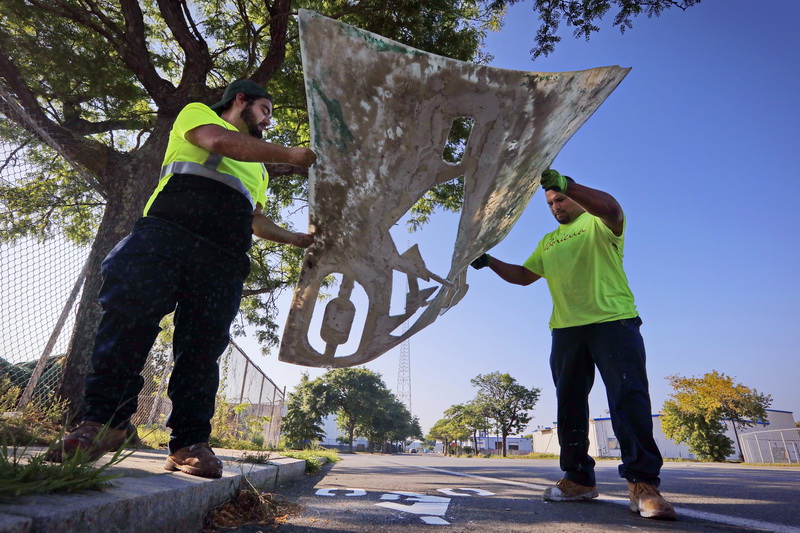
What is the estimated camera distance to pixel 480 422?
189 feet

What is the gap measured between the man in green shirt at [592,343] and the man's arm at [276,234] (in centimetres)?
141

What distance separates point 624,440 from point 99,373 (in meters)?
2.59

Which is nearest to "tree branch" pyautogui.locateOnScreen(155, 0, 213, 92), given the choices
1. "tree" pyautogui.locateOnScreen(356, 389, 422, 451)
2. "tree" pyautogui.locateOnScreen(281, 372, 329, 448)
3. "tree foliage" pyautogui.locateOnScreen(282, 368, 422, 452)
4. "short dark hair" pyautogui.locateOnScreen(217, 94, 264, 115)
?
"short dark hair" pyautogui.locateOnScreen(217, 94, 264, 115)

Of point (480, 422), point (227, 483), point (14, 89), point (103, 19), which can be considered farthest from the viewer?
point (480, 422)

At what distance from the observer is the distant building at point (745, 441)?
23.3 m

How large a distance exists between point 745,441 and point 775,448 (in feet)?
4.11

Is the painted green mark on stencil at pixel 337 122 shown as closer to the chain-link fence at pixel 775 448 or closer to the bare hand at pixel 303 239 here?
the bare hand at pixel 303 239

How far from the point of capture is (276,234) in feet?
9.02

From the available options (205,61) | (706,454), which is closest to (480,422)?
(706,454)

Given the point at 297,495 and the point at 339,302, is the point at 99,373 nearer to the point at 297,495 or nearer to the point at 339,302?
the point at 339,302

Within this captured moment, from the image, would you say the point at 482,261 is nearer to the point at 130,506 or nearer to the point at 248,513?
the point at 248,513

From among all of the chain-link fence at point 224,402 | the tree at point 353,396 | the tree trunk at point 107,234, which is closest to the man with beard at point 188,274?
the tree trunk at point 107,234

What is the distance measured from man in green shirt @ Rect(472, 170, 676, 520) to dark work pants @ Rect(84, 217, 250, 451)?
1.83 m

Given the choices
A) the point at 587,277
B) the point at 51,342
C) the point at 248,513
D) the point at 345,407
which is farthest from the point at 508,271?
the point at 345,407
